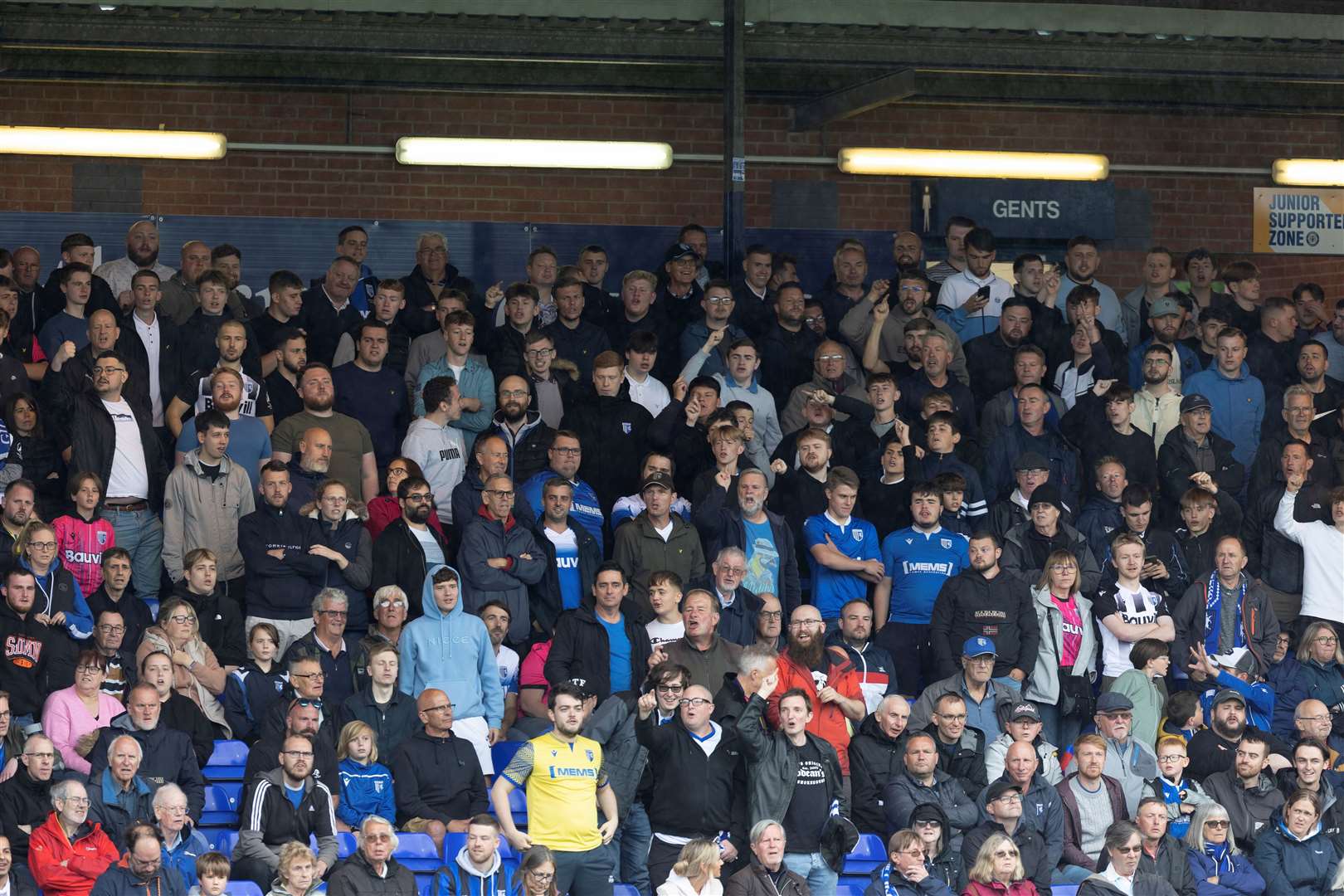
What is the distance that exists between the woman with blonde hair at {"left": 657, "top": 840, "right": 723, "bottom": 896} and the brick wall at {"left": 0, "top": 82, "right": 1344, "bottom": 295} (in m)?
7.74

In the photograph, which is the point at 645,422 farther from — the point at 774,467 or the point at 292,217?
the point at 292,217

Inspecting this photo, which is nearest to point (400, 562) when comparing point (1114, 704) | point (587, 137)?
point (1114, 704)

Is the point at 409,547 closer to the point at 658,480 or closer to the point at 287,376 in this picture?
the point at 658,480

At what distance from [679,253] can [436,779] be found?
4.80 m

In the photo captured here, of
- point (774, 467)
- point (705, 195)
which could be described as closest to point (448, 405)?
point (774, 467)

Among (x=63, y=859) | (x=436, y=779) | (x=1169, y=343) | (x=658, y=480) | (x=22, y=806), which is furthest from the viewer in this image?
(x=1169, y=343)

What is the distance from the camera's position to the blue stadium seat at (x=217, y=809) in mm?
10058

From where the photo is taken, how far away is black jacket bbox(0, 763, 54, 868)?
9.42 meters

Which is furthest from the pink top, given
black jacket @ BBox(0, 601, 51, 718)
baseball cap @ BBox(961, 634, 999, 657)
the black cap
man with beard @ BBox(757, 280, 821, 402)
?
the black cap

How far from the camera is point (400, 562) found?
435 inches

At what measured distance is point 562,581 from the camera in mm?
11375

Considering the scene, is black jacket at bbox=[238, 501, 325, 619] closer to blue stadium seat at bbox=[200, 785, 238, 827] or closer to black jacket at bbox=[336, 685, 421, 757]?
black jacket at bbox=[336, 685, 421, 757]

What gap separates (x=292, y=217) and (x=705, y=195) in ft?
11.2

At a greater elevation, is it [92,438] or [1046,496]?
[92,438]
